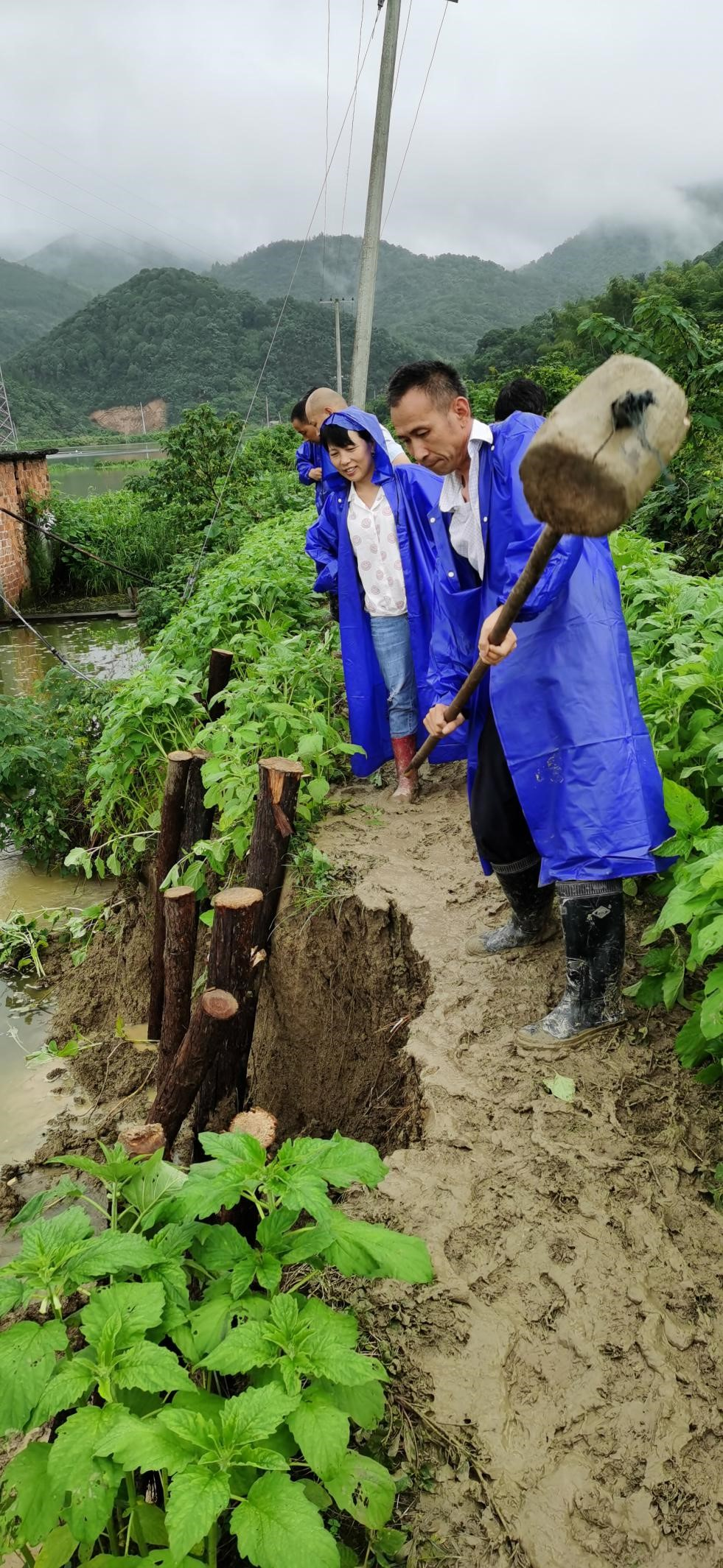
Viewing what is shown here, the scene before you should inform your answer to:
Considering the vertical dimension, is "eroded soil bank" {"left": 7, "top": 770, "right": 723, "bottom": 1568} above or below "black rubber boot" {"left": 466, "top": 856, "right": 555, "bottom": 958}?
below

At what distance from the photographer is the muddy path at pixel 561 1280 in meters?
1.70

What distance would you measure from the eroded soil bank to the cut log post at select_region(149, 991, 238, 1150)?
0.59 m

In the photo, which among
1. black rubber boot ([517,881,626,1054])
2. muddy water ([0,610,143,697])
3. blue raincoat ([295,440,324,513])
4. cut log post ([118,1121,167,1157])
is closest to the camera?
cut log post ([118,1121,167,1157])

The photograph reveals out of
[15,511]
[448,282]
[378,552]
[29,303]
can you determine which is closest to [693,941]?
[378,552]

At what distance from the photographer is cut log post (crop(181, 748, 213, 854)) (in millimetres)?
4375

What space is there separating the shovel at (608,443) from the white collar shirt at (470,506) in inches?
25.0

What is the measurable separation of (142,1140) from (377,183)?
11086 mm

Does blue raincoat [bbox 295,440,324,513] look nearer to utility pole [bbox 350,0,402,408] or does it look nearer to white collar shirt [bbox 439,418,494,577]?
white collar shirt [bbox 439,418,494,577]

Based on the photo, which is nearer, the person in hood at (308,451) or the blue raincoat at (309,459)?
the person in hood at (308,451)

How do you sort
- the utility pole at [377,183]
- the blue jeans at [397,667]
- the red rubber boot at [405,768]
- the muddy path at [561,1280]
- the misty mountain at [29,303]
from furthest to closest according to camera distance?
the misty mountain at [29,303] → the utility pole at [377,183] → the red rubber boot at [405,768] → the blue jeans at [397,667] → the muddy path at [561,1280]

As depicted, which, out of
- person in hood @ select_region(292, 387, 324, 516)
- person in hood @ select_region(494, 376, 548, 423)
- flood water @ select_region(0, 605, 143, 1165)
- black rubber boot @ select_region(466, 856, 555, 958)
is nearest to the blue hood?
person in hood @ select_region(292, 387, 324, 516)

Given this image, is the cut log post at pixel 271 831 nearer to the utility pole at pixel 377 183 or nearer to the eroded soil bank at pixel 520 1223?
the eroded soil bank at pixel 520 1223

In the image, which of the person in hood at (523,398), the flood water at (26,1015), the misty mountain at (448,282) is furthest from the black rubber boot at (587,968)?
the misty mountain at (448,282)

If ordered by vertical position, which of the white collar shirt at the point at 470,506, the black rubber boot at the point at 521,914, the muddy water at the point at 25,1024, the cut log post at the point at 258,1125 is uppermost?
the white collar shirt at the point at 470,506
